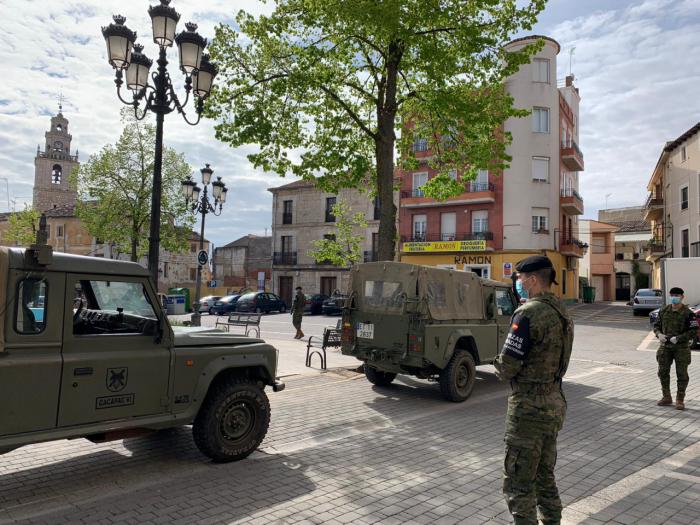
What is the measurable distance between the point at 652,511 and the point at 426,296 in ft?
14.7

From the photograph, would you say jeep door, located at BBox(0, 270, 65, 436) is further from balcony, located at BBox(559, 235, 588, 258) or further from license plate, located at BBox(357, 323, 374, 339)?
balcony, located at BBox(559, 235, 588, 258)

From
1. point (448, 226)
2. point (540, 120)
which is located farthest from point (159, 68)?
point (540, 120)

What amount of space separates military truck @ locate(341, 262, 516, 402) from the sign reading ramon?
2584 cm

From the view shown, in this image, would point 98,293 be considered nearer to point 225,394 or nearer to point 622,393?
point 225,394

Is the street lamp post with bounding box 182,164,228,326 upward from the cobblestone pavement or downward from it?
upward

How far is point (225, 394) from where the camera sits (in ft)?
17.1

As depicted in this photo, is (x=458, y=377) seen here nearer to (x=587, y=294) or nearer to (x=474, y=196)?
(x=474, y=196)

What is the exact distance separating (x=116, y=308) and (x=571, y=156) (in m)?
36.8

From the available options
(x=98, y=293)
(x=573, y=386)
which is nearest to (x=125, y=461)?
(x=98, y=293)

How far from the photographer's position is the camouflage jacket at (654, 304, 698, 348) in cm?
773

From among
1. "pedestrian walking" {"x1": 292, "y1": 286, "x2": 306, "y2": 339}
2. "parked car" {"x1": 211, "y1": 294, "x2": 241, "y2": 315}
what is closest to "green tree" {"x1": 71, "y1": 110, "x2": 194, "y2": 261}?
"parked car" {"x1": 211, "y1": 294, "x2": 241, "y2": 315}

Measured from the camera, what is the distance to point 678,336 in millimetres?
7730

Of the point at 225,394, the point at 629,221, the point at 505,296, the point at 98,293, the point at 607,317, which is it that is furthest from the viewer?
the point at 629,221

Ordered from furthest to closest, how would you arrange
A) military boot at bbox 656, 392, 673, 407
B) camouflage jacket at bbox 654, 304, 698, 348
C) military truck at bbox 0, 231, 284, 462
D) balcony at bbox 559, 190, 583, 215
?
1. balcony at bbox 559, 190, 583, 215
2. military boot at bbox 656, 392, 673, 407
3. camouflage jacket at bbox 654, 304, 698, 348
4. military truck at bbox 0, 231, 284, 462
